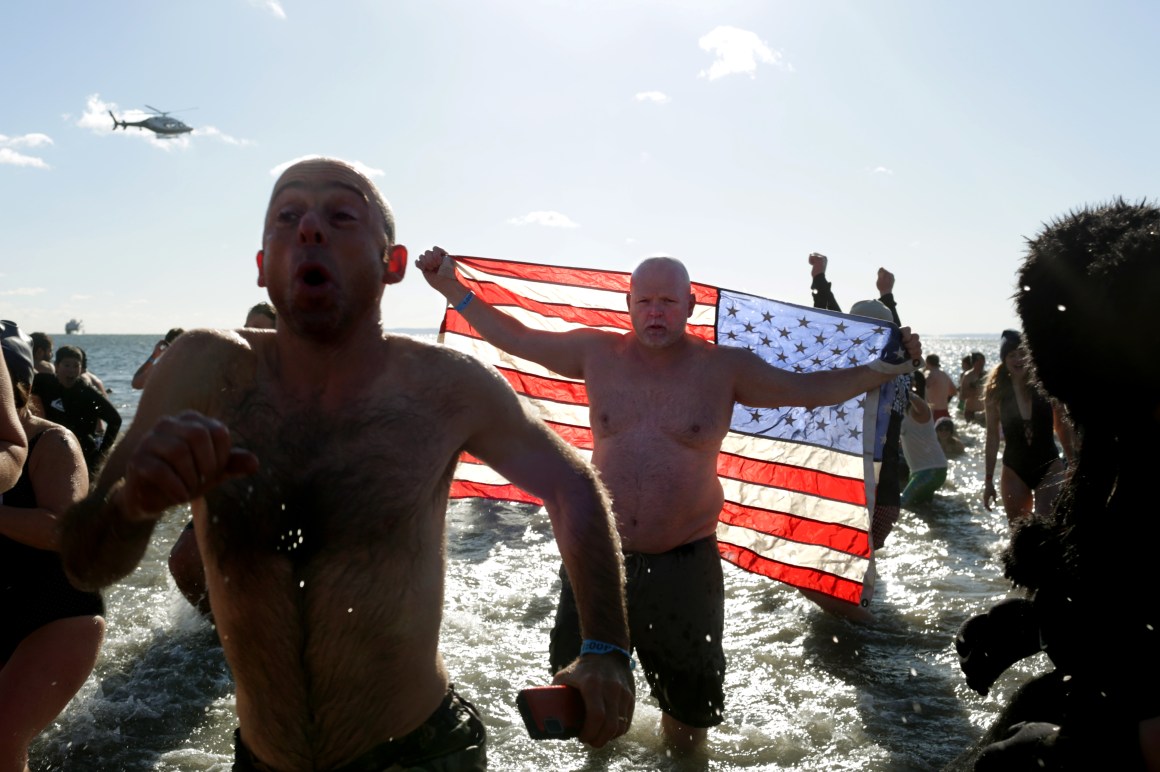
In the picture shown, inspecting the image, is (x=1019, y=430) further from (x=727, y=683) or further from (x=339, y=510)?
(x=339, y=510)

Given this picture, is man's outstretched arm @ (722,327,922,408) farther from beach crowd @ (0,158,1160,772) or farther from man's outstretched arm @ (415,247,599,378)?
beach crowd @ (0,158,1160,772)

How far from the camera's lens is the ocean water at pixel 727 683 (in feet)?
15.4

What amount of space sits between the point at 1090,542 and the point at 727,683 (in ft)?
12.5

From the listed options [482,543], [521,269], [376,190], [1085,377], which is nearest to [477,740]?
[376,190]

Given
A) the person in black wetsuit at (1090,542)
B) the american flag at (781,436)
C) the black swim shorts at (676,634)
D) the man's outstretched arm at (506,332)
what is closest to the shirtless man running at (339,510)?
the person in black wetsuit at (1090,542)

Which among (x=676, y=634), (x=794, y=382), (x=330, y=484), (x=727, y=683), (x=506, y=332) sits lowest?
(x=727, y=683)

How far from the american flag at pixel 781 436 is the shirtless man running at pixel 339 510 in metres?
3.49

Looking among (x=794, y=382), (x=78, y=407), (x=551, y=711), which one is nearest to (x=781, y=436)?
(x=794, y=382)

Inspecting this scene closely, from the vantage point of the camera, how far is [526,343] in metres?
5.07

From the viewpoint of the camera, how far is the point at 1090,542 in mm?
2191

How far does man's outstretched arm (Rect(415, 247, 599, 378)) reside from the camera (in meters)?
4.98

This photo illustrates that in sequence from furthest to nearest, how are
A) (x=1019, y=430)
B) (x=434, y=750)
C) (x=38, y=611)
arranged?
(x=1019, y=430) < (x=38, y=611) < (x=434, y=750)

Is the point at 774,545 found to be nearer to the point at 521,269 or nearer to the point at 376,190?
the point at 521,269

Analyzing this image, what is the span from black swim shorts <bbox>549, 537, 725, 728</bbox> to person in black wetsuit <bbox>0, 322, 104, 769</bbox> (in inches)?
77.0
